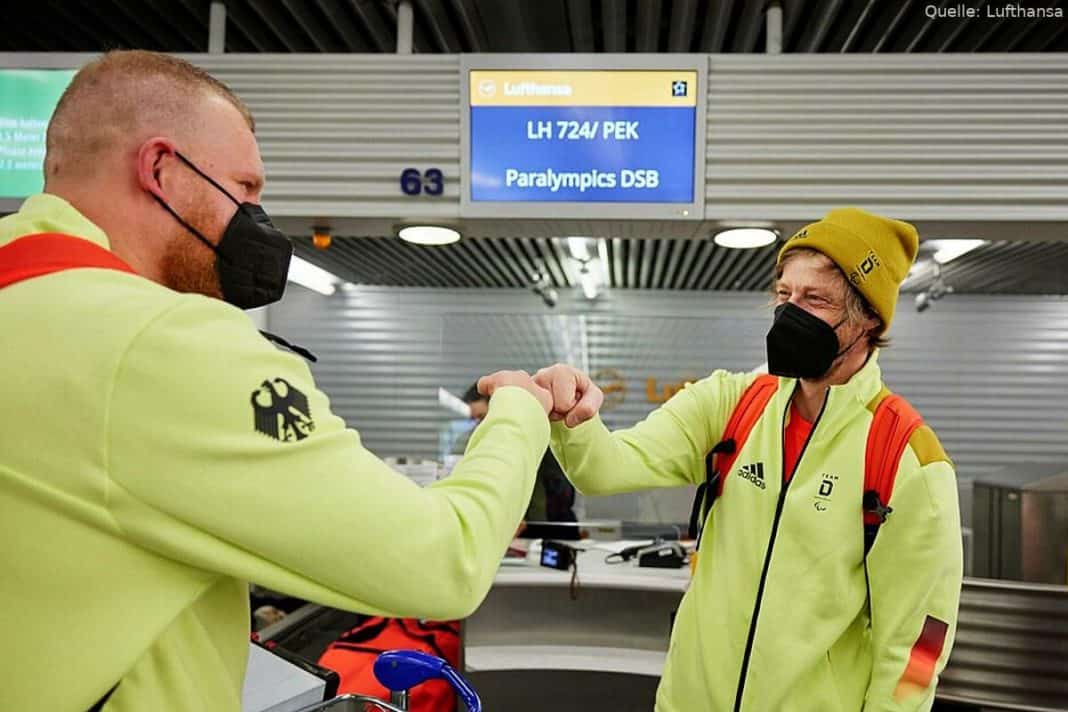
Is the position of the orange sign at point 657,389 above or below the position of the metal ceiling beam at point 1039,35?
below

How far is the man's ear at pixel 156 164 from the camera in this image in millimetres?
908

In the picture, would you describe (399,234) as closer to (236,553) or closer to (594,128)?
(594,128)

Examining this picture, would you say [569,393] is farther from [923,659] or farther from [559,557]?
[559,557]

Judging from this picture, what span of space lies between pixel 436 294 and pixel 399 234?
6.29 metres

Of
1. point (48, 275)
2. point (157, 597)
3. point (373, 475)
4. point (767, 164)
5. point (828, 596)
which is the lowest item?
point (828, 596)

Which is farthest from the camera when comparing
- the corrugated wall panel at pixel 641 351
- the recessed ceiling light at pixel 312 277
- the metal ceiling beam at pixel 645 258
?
the recessed ceiling light at pixel 312 277

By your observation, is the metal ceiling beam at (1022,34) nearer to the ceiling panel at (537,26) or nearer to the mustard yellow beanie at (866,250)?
the ceiling panel at (537,26)

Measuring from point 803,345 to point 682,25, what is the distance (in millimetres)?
2491

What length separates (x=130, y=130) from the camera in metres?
0.91

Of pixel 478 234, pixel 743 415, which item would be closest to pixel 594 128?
pixel 478 234

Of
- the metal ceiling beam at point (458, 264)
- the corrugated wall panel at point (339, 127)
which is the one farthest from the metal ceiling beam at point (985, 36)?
the metal ceiling beam at point (458, 264)

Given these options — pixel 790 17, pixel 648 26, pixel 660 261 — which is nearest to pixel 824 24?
pixel 790 17

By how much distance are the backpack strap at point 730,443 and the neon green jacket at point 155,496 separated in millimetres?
1102

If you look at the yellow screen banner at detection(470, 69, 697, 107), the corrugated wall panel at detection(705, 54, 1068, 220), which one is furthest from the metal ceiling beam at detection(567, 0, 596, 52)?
the corrugated wall panel at detection(705, 54, 1068, 220)
